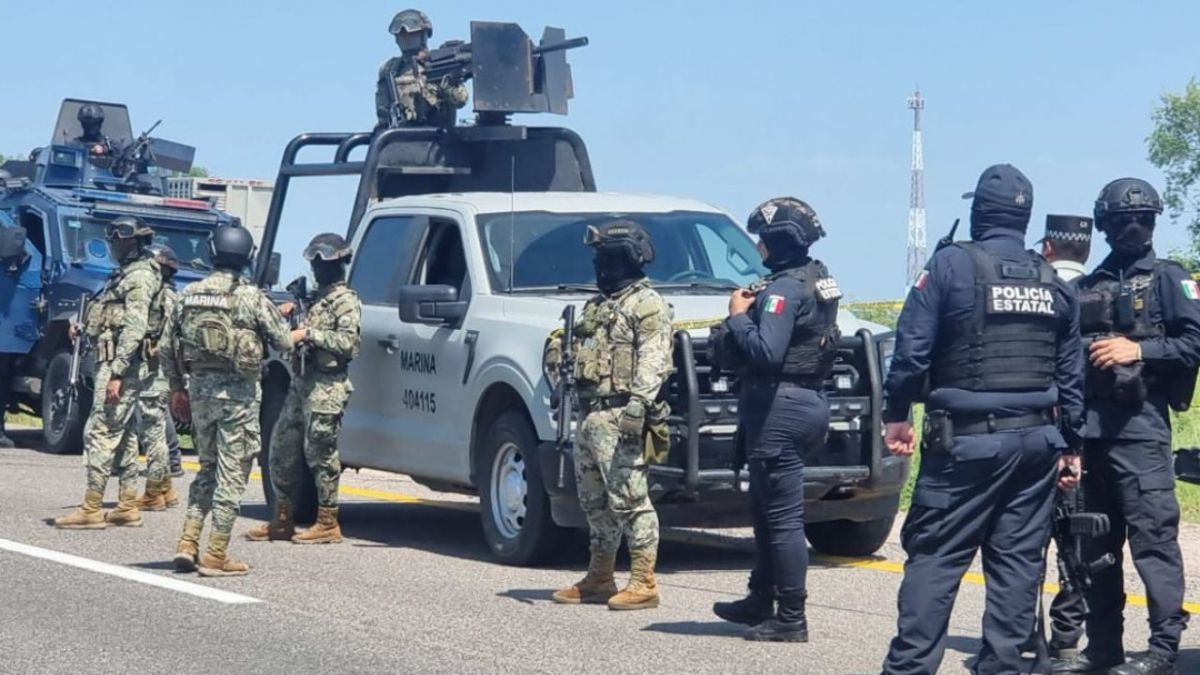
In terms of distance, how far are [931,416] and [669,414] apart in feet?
9.90

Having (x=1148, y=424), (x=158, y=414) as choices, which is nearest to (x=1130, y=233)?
(x=1148, y=424)

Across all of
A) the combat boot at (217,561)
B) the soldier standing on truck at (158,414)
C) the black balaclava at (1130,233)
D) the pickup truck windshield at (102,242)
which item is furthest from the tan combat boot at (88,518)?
the black balaclava at (1130,233)

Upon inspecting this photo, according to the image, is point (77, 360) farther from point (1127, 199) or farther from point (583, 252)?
point (1127, 199)

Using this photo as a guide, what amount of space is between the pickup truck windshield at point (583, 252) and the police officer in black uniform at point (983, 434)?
447 centimetres

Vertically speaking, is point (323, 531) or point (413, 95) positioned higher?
point (413, 95)

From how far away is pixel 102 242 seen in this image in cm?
1973

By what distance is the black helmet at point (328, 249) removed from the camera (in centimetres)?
1162

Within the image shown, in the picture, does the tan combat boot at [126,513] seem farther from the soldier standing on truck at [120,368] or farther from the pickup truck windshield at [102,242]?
the pickup truck windshield at [102,242]

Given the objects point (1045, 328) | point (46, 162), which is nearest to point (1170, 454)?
point (1045, 328)

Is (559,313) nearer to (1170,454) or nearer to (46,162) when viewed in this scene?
(1170,454)

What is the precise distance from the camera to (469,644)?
337 inches

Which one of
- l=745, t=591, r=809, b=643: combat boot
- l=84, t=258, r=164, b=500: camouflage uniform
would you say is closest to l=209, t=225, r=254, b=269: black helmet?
l=84, t=258, r=164, b=500: camouflage uniform

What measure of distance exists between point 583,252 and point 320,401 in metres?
1.69

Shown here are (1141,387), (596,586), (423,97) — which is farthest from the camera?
(423,97)
